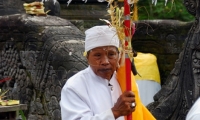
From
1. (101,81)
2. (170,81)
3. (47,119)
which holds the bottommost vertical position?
(47,119)

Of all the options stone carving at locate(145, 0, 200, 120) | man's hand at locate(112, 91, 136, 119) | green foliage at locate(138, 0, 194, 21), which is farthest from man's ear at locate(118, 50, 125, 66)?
green foliage at locate(138, 0, 194, 21)

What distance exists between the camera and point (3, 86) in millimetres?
11531

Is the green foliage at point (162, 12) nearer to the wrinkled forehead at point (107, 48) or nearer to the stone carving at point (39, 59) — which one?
the stone carving at point (39, 59)

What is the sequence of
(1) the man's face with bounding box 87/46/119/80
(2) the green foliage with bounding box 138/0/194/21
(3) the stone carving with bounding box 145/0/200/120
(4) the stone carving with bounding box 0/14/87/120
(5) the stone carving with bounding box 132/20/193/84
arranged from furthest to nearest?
1. (2) the green foliage with bounding box 138/0/194/21
2. (5) the stone carving with bounding box 132/20/193/84
3. (4) the stone carving with bounding box 0/14/87/120
4. (3) the stone carving with bounding box 145/0/200/120
5. (1) the man's face with bounding box 87/46/119/80

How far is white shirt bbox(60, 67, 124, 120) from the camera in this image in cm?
615

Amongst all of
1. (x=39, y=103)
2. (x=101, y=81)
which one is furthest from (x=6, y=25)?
(x=101, y=81)

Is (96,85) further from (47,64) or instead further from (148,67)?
(148,67)

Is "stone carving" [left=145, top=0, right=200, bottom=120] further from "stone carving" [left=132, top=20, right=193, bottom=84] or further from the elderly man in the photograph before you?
the elderly man

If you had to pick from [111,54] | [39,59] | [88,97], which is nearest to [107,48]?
[111,54]

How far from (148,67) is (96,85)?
5485 mm

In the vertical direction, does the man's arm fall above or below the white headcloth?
below

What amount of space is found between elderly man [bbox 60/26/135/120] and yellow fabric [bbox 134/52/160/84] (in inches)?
210

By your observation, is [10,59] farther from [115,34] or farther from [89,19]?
[115,34]

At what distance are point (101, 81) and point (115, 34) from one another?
0.39m
